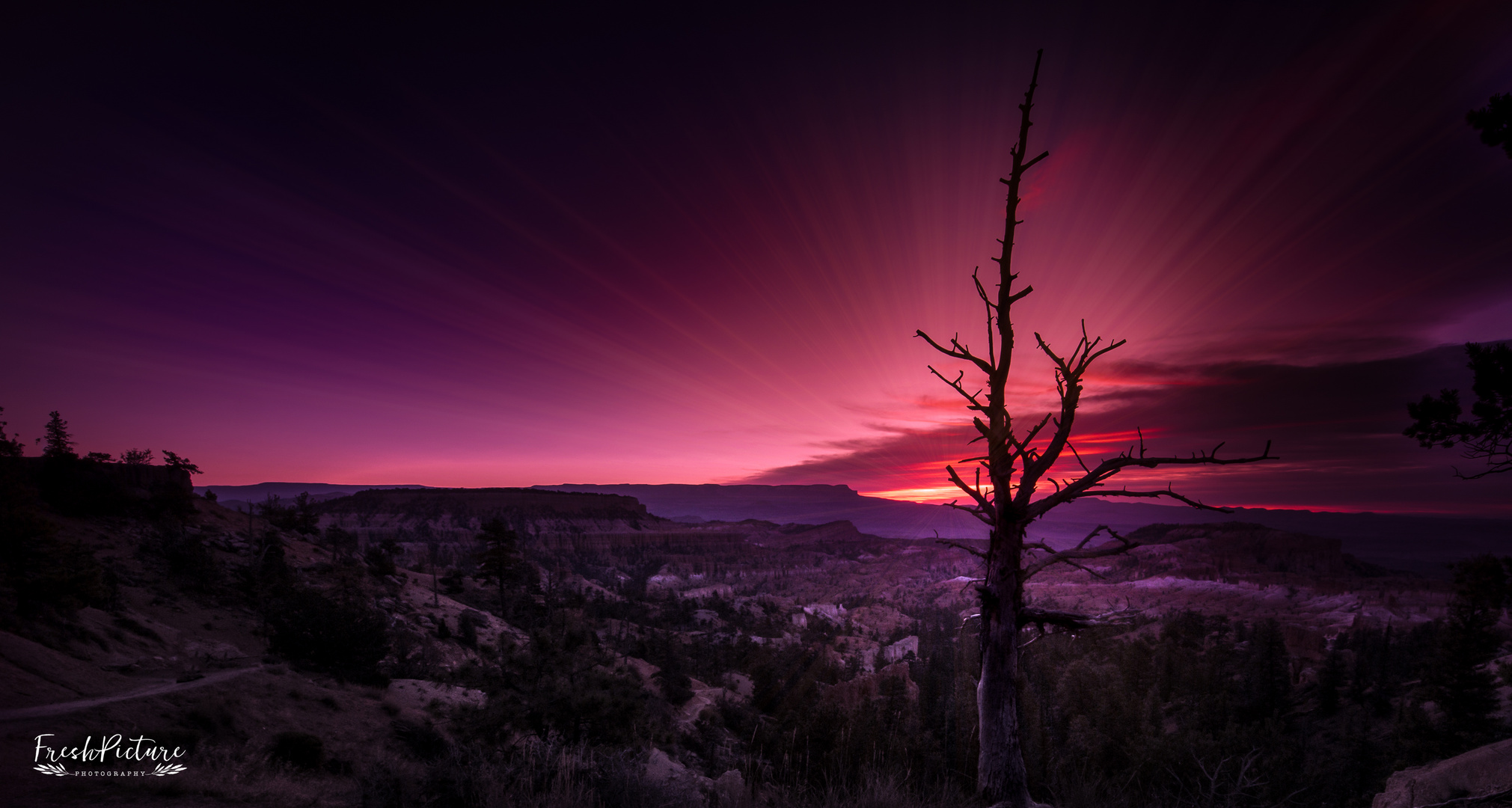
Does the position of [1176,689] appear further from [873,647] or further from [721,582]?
[721,582]

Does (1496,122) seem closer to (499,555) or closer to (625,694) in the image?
(625,694)

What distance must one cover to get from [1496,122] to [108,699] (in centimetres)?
3283

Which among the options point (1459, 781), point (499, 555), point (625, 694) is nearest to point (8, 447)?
point (499, 555)

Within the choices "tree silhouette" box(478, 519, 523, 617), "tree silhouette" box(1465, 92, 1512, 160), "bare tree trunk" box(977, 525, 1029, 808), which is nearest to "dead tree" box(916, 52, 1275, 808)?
"bare tree trunk" box(977, 525, 1029, 808)

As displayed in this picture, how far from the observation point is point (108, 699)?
1459 cm

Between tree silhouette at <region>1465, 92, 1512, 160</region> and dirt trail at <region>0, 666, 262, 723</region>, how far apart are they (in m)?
30.4

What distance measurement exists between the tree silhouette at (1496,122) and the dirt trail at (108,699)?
3036cm

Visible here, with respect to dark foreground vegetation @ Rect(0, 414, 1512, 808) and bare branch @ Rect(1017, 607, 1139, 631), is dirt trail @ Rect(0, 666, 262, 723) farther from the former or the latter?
bare branch @ Rect(1017, 607, 1139, 631)

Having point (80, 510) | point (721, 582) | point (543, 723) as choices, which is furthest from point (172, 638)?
point (721, 582)

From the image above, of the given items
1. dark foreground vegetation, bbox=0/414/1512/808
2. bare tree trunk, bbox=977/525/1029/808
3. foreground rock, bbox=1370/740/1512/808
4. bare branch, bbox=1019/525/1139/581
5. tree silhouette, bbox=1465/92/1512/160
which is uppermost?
tree silhouette, bbox=1465/92/1512/160

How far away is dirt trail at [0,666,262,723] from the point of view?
40.3ft

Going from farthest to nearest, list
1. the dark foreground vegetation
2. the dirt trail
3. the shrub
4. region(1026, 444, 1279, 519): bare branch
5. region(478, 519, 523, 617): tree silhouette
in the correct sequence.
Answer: region(478, 519, 523, 617): tree silhouette < the shrub < the dirt trail < the dark foreground vegetation < region(1026, 444, 1279, 519): bare branch

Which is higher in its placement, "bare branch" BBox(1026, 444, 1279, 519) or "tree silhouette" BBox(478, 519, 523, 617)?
"bare branch" BBox(1026, 444, 1279, 519)

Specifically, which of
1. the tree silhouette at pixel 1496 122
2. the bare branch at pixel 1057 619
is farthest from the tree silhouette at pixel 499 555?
the tree silhouette at pixel 1496 122
